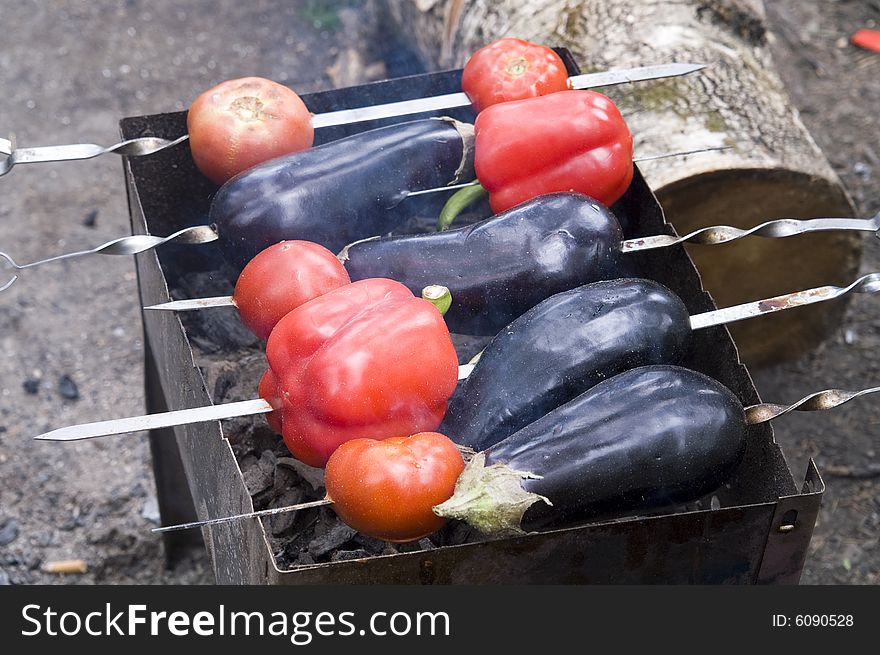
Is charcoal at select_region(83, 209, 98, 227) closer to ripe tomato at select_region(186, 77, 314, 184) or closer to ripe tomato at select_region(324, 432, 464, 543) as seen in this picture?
ripe tomato at select_region(186, 77, 314, 184)

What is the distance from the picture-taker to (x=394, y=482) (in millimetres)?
1597

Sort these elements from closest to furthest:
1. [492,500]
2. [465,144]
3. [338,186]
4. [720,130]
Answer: [492,500] → [338,186] → [465,144] → [720,130]

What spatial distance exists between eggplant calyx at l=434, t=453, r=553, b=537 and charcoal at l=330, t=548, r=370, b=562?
0.91 ft

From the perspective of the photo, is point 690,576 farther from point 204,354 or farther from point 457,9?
point 457,9

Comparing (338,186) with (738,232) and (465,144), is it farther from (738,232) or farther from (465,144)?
(738,232)

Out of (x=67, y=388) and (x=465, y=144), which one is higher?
(x=465, y=144)

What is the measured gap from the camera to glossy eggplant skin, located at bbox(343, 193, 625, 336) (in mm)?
1938

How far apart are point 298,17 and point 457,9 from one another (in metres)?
1.86

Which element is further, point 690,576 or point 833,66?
point 833,66

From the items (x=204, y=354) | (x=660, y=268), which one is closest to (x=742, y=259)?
(x=660, y=268)

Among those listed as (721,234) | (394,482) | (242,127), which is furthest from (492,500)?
(242,127)

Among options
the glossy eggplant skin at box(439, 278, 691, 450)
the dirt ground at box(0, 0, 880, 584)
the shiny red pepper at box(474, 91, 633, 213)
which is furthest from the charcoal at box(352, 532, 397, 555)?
the dirt ground at box(0, 0, 880, 584)

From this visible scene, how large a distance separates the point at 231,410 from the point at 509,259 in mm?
582

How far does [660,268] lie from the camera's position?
219 centimetres
